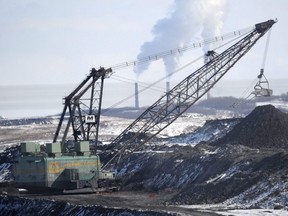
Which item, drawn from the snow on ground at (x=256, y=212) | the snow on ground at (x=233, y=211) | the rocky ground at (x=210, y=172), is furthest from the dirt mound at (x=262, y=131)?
the snow on ground at (x=256, y=212)

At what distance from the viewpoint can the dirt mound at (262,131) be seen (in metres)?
77.3

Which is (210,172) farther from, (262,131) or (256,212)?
(256,212)

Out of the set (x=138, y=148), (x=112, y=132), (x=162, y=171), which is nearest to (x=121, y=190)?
(x=162, y=171)

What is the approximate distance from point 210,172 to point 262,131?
1757 cm

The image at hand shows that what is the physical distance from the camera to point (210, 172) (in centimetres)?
6319

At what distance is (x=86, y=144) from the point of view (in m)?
65.1

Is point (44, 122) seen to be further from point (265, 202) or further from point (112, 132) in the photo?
point (265, 202)

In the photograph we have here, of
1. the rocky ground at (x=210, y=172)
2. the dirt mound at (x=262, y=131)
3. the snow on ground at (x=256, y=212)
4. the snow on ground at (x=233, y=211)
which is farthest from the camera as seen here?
the dirt mound at (x=262, y=131)

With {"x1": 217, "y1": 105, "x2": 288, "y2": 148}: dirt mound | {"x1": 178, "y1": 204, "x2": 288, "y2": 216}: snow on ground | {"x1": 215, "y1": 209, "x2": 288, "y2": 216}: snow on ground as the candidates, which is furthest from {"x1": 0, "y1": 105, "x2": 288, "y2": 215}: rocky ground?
{"x1": 215, "y1": 209, "x2": 288, "y2": 216}: snow on ground

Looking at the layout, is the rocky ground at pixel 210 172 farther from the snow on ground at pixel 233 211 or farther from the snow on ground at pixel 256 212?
the snow on ground at pixel 256 212

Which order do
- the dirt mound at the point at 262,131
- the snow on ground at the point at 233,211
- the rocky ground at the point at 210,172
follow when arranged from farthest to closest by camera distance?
1. the dirt mound at the point at 262,131
2. the rocky ground at the point at 210,172
3. the snow on ground at the point at 233,211

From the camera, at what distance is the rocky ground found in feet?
167

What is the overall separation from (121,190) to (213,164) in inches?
336

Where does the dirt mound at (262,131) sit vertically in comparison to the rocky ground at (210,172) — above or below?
above
